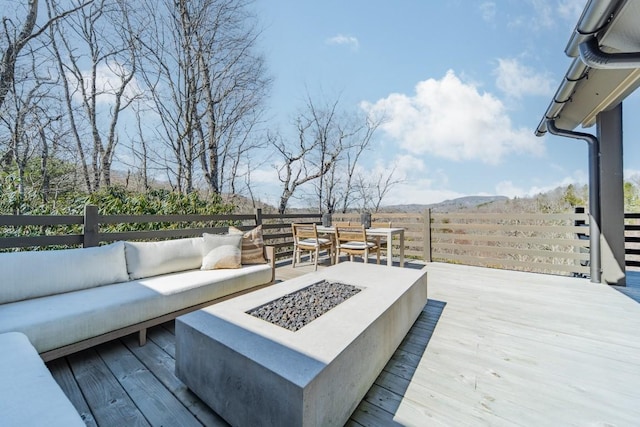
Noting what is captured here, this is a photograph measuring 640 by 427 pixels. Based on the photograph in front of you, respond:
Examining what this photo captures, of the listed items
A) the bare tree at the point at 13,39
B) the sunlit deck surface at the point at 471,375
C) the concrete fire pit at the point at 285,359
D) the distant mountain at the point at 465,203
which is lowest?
the sunlit deck surface at the point at 471,375

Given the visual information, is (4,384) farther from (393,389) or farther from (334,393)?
(393,389)

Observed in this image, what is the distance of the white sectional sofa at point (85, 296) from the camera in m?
1.02

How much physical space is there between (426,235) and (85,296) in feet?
16.4

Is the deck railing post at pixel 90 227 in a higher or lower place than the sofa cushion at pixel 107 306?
higher

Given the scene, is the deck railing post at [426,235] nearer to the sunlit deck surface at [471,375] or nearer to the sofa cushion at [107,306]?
the sunlit deck surface at [471,375]

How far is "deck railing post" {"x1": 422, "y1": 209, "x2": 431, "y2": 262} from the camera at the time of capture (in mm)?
5176

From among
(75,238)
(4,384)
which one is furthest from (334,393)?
(75,238)

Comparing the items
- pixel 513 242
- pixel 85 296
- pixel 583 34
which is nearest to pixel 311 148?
pixel 513 242

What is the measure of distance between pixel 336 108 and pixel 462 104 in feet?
11.7

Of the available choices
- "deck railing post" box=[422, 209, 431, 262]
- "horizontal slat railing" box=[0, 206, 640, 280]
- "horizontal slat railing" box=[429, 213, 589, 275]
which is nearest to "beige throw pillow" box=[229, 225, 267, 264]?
"horizontal slat railing" box=[0, 206, 640, 280]

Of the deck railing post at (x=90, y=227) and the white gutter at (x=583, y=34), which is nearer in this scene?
the white gutter at (x=583, y=34)

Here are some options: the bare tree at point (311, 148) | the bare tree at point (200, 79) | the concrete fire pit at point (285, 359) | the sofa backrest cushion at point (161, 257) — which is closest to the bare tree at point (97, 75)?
the bare tree at point (200, 79)

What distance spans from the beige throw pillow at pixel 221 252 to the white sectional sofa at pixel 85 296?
11 mm

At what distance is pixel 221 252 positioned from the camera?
9.91 feet
